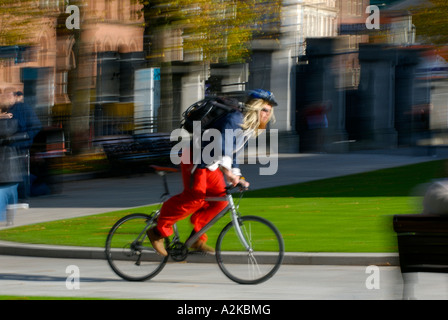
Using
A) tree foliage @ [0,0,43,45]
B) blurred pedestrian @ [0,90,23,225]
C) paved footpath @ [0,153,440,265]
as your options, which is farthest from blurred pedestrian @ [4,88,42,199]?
tree foliage @ [0,0,43,45]

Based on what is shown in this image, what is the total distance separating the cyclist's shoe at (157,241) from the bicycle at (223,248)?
54mm

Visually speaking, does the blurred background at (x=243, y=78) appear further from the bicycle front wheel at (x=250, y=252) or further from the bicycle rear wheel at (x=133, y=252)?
the bicycle front wheel at (x=250, y=252)

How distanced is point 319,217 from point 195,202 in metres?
5.32

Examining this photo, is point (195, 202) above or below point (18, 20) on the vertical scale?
below

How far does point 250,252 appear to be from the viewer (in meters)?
9.27

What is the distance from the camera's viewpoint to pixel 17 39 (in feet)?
118

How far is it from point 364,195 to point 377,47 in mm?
17057

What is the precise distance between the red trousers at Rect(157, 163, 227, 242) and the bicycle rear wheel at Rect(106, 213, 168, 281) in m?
0.23

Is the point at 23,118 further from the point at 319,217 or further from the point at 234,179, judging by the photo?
the point at 234,179

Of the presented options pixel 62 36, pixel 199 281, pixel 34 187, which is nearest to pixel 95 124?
pixel 34 187

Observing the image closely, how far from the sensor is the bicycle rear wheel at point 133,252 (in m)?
9.52

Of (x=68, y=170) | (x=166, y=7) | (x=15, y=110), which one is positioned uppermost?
(x=166, y=7)

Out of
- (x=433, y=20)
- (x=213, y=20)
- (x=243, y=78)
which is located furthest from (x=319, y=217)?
(x=433, y=20)
